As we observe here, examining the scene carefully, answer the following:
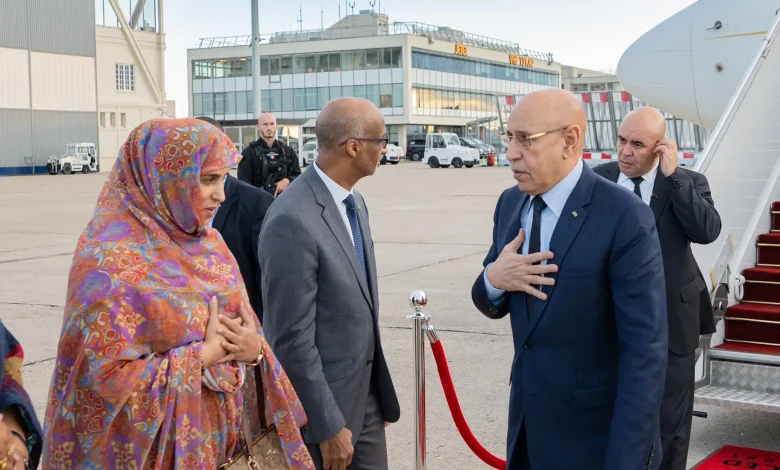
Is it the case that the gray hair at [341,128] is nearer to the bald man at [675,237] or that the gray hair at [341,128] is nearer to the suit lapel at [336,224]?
the suit lapel at [336,224]

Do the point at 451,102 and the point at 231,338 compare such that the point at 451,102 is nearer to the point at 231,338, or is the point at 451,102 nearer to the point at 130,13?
the point at 130,13

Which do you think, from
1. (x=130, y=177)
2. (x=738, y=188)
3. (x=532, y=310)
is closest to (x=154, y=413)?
(x=130, y=177)

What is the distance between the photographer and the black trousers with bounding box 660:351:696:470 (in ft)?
12.7

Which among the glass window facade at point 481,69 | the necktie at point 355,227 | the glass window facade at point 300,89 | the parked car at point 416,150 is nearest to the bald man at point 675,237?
the necktie at point 355,227

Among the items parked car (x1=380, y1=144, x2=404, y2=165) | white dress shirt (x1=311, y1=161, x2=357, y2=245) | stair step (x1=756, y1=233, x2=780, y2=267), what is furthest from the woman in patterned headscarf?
parked car (x1=380, y1=144, x2=404, y2=165)

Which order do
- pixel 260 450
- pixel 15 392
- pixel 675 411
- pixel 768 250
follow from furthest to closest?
pixel 768 250 → pixel 675 411 → pixel 260 450 → pixel 15 392

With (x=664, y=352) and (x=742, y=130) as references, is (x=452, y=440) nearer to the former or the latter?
(x=664, y=352)

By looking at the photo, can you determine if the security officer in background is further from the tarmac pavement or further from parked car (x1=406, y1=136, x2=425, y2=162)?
parked car (x1=406, y1=136, x2=425, y2=162)

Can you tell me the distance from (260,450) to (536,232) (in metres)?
1.08

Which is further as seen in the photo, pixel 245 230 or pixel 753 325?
pixel 753 325

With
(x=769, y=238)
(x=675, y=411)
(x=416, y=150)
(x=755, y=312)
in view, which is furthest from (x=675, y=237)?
(x=416, y=150)

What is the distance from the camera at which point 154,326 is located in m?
2.43

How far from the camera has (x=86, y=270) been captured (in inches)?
95.2

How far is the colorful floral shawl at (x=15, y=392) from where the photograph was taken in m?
2.32
